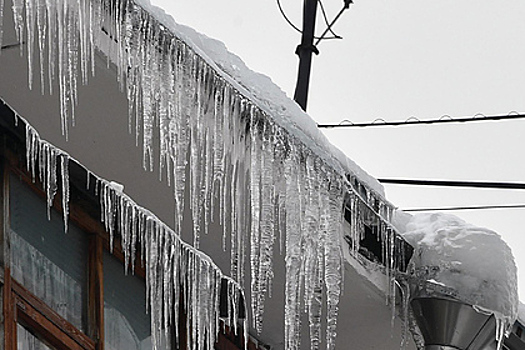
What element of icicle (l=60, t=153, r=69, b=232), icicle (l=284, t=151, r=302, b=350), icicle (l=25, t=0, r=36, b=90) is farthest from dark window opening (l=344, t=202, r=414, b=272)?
icicle (l=25, t=0, r=36, b=90)

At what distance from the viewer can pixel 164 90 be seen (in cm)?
453

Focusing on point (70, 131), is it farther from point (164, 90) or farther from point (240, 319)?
point (240, 319)

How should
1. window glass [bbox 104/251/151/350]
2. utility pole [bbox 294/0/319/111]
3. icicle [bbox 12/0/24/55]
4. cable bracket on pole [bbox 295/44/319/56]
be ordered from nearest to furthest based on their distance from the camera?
1. icicle [bbox 12/0/24/55]
2. window glass [bbox 104/251/151/350]
3. utility pole [bbox 294/0/319/111]
4. cable bracket on pole [bbox 295/44/319/56]

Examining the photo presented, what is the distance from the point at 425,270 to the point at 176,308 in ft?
3.36

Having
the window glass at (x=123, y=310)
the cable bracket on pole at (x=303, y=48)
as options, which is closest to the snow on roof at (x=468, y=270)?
the window glass at (x=123, y=310)

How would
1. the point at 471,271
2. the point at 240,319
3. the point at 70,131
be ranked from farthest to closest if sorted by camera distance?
the point at 240,319 → the point at 471,271 → the point at 70,131

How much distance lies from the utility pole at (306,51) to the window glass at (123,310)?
2.11m

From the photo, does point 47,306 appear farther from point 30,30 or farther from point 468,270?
point 468,270

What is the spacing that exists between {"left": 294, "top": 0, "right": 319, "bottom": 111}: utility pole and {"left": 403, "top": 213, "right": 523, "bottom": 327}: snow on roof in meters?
2.24

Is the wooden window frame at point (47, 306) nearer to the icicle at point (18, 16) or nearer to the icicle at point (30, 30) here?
the icicle at point (30, 30)

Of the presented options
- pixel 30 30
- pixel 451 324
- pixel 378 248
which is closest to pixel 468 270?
pixel 451 324

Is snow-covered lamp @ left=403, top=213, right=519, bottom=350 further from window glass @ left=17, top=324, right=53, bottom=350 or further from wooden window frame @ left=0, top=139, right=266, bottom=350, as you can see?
window glass @ left=17, top=324, right=53, bottom=350

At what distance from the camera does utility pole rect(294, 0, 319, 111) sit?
776 cm

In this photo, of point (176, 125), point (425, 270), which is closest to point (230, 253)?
point (425, 270)
